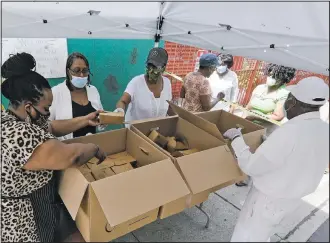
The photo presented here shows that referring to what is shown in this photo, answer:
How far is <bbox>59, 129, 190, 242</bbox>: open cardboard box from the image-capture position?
94 cm

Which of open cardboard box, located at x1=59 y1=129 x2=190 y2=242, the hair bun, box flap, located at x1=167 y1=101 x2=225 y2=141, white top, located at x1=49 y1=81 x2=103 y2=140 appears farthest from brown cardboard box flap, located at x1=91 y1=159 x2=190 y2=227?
white top, located at x1=49 y1=81 x2=103 y2=140

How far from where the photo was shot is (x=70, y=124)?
5.49ft

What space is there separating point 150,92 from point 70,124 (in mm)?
777

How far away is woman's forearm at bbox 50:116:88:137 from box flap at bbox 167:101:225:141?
0.72 m

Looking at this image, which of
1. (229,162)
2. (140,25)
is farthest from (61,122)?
(140,25)

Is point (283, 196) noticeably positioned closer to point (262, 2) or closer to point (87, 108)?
point (262, 2)

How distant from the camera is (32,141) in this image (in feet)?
3.34

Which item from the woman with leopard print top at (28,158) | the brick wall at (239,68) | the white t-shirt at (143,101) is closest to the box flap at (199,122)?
the white t-shirt at (143,101)

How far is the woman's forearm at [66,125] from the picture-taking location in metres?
1.60

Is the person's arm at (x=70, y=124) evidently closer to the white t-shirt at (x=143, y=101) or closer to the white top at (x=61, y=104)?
the white top at (x=61, y=104)

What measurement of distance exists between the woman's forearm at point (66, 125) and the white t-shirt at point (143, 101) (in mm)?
614

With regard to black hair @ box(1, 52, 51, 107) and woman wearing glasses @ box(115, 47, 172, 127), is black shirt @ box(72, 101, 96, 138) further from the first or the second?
black hair @ box(1, 52, 51, 107)

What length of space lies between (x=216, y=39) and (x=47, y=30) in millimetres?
1371

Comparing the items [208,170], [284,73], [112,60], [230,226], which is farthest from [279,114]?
[112,60]
